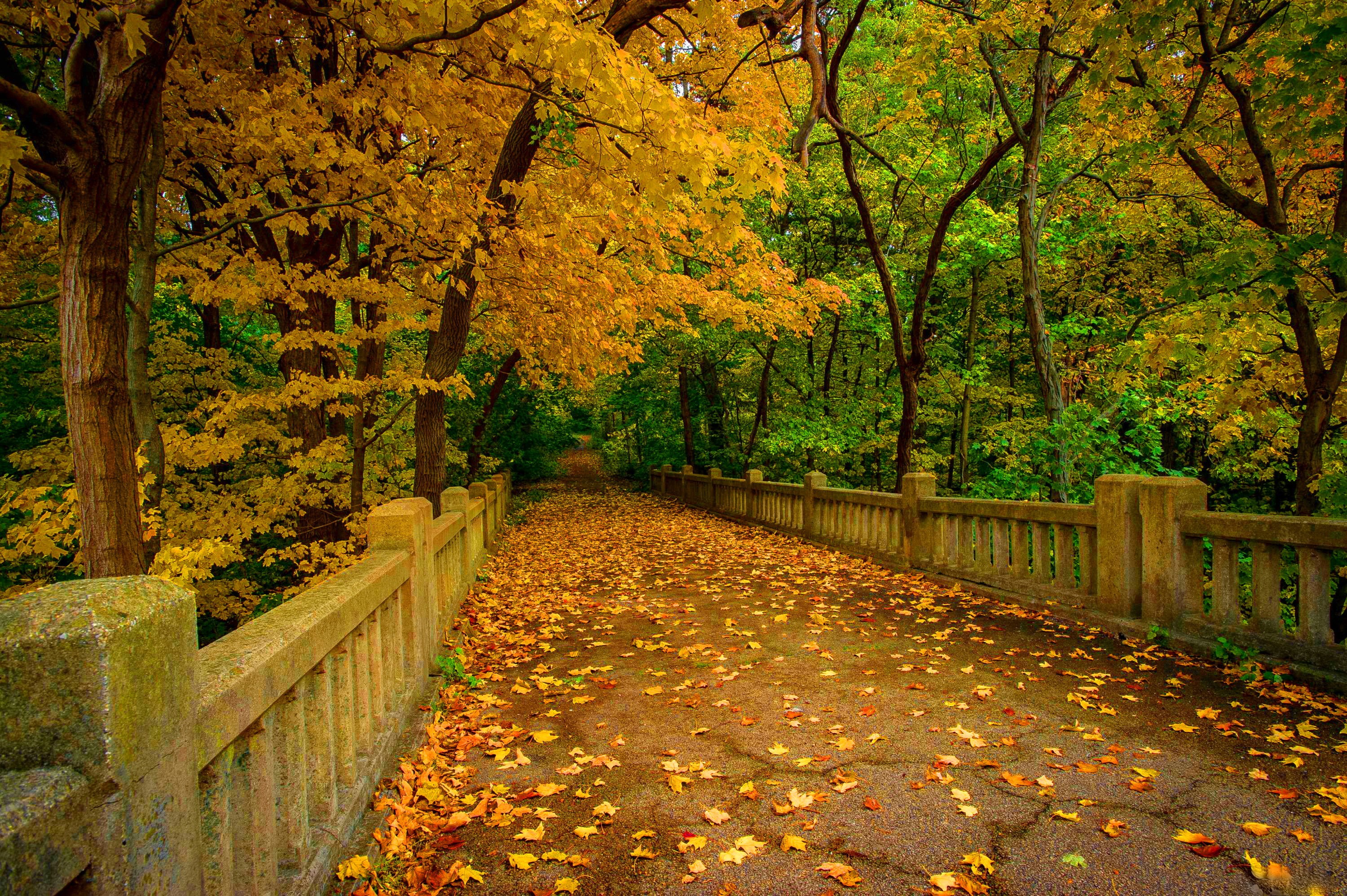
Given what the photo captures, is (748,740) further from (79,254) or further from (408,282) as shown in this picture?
(408,282)

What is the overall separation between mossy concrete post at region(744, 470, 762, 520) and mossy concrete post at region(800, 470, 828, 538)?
2884 millimetres

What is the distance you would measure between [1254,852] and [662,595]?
20.4 ft

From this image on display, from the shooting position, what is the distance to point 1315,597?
4469 millimetres

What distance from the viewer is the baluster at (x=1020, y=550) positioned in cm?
707

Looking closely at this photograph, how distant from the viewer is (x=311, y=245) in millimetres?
9414

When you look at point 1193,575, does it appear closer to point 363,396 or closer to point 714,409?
point 363,396

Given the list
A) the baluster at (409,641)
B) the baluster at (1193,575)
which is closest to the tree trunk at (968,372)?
the baluster at (1193,575)

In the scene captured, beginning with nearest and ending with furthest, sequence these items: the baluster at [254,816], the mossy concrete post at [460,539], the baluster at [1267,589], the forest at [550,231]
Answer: the baluster at [254,816] < the forest at [550,231] < the baluster at [1267,589] < the mossy concrete post at [460,539]

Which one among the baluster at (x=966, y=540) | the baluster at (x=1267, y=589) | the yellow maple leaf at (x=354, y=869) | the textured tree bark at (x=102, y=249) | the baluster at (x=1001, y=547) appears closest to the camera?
the yellow maple leaf at (x=354, y=869)

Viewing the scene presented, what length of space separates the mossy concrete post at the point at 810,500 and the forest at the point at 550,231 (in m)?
1.72

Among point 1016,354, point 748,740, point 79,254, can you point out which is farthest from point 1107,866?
point 1016,354

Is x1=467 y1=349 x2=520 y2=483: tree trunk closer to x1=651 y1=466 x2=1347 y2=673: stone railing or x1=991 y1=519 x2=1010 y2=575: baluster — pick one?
x1=651 y1=466 x2=1347 y2=673: stone railing

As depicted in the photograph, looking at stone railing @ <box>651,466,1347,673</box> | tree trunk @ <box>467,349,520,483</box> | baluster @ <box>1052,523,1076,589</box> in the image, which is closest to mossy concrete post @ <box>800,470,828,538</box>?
stone railing @ <box>651,466,1347,673</box>

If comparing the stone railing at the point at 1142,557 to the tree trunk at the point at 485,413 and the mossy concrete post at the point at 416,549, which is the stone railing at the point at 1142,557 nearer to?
the mossy concrete post at the point at 416,549
